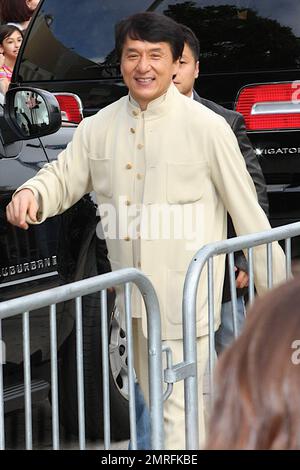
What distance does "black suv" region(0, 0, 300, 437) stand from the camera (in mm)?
4543

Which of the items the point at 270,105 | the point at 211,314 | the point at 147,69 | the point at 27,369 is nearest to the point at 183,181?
the point at 147,69

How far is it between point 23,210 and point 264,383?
98.7 inches

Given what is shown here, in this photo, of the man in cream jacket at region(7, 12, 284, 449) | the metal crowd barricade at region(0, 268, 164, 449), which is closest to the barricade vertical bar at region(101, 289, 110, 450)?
the metal crowd barricade at region(0, 268, 164, 449)

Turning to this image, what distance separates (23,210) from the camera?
12.9 ft

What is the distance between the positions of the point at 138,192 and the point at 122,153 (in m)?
0.14

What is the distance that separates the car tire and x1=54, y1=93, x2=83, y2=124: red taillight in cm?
185

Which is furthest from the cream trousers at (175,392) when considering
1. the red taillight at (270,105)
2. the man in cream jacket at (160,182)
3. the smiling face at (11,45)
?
the smiling face at (11,45)

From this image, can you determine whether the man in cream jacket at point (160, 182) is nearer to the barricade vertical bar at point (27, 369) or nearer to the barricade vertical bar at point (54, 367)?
the barricade vertical bar at point (54, 367)

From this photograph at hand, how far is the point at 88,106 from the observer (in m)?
6.50

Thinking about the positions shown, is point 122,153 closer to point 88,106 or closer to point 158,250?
point 158,250

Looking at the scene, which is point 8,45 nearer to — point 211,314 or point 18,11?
point 18,11

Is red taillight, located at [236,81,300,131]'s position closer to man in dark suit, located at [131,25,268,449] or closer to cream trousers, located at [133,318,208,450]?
man in dark suit, located at [131,25,268,449]
